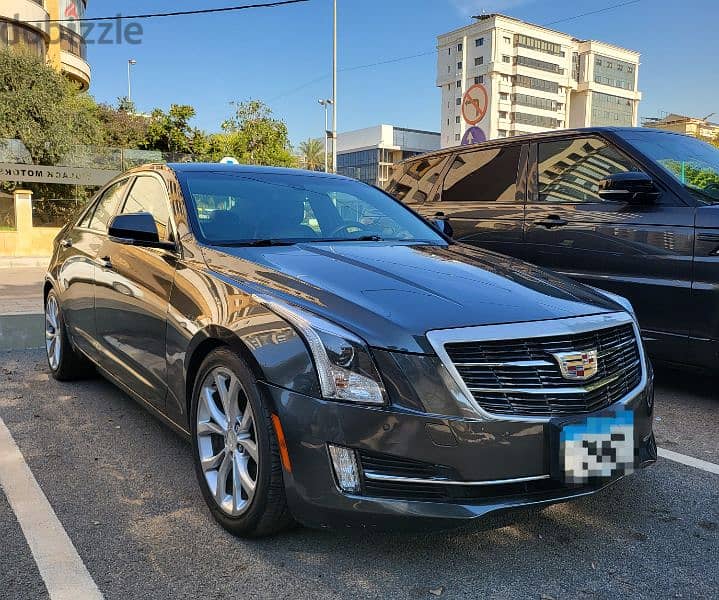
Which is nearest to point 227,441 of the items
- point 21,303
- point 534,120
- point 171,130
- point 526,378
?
point 526,378

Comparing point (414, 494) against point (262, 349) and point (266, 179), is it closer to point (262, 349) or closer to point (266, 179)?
point (262, 349)

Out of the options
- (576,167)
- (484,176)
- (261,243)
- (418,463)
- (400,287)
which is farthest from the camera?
(484,176)

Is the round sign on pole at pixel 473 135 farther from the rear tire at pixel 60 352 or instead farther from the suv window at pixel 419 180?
the rear tire at pixel 60 352

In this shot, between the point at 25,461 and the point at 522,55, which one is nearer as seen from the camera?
the point at 25,461

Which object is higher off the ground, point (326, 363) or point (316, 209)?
point (316, 209)

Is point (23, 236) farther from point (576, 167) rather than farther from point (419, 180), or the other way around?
point (576, 167)

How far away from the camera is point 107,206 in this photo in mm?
4809

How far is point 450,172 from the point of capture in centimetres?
633

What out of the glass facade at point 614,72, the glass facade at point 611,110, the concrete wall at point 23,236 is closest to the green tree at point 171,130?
the concrete wall at point 23,236

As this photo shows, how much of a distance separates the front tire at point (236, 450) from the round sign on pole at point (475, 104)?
7.29m

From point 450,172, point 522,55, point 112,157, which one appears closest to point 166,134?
point 112,157

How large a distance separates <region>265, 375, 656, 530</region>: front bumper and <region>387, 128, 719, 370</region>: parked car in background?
255cm

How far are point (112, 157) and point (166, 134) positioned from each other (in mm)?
9311

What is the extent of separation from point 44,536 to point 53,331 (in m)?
2.91
